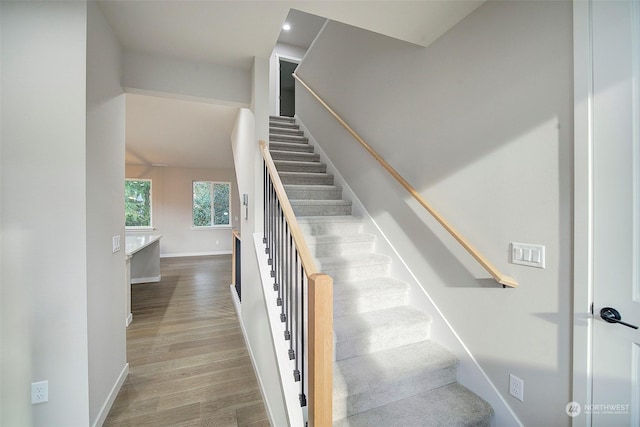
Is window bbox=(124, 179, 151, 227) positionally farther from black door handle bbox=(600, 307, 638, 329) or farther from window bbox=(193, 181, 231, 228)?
black door handle bbox=(600, 307, 638, 329)

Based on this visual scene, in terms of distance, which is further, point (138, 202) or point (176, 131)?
point (138, 202)

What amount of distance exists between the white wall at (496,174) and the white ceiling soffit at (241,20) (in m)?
0.23

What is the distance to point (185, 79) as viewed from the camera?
244 cm

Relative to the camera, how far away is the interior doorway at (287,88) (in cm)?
676

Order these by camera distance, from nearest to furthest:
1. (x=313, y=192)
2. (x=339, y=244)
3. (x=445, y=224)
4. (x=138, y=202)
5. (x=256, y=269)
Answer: (x=445, y=224) → (x=256, y=269) → (x=339, y=244) → (x=313, y=192) → (x=138, y=202)

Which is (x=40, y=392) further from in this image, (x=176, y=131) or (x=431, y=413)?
(x=176, y=131)

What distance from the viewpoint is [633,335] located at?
1.14m

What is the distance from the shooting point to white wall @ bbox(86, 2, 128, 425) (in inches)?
64.9

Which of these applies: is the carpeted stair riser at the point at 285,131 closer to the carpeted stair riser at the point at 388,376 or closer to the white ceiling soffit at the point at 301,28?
the white ceiling soffit at the point at 301,28

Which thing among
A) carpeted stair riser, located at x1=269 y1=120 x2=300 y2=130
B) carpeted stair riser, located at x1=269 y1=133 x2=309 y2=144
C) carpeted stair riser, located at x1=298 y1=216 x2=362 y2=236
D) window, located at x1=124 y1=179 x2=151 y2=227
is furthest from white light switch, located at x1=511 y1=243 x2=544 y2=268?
window, located at x1=124 y1=179 x2=151 y2=227

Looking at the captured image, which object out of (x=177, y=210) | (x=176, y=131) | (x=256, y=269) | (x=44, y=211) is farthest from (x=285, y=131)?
(x=177, y=210)

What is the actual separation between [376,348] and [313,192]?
5.91ft

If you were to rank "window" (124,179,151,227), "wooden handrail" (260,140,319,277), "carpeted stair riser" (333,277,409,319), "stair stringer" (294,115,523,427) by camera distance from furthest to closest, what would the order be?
"window" (124,179,151,227), "carpeted stair riser" (333,277,409,319), "stair stringer" (294,115,523,427), "wooden handrail" (260,140,319,277)

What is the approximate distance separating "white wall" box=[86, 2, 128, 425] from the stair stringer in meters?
2.18
